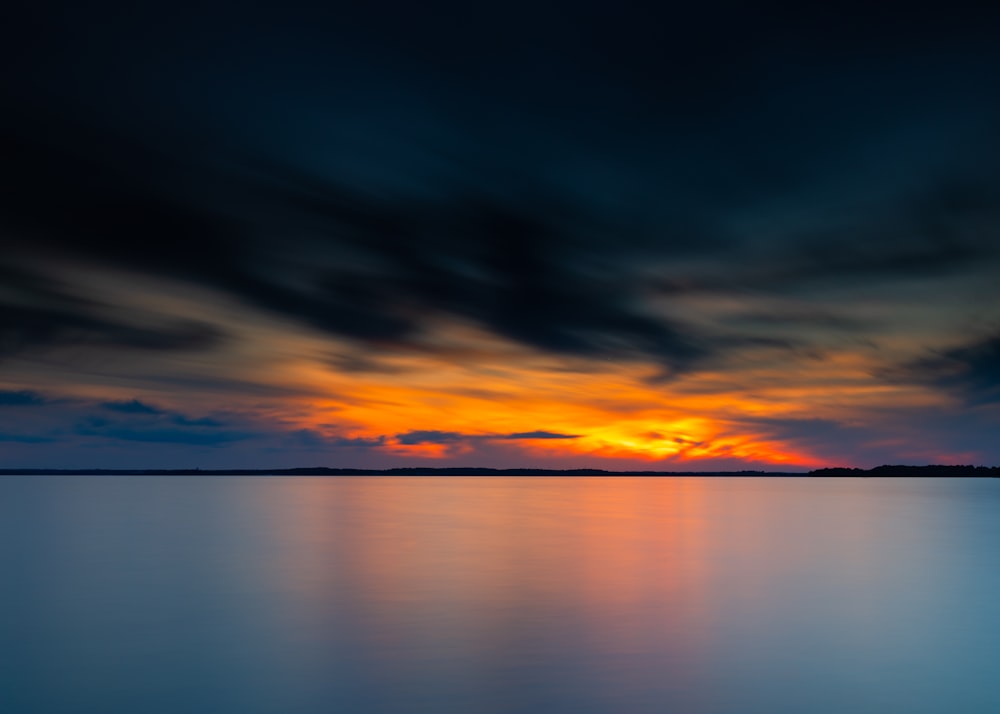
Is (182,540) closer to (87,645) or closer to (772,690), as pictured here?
(87,645)

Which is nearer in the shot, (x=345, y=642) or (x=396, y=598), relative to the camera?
(x=345, y=642)

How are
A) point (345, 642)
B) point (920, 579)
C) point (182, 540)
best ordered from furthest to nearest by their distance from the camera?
point (182, 540) < point (920, 579) < point (345, 642)

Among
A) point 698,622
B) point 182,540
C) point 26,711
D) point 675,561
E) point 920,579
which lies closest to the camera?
point 26,711

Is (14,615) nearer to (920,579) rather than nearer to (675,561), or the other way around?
(675,561)

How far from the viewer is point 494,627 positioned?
18.5 metres

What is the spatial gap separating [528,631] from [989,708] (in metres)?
9.08

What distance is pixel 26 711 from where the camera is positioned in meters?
12.8

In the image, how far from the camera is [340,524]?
5066cm

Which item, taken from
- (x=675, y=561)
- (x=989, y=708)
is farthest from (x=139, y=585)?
(x=989, y=708)

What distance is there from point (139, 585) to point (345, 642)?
11912mm

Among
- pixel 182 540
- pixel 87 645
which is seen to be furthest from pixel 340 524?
pixel 87 645

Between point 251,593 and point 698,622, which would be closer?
point 698,622

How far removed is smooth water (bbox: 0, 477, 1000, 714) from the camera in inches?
529

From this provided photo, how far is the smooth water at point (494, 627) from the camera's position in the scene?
13438 millimetres
